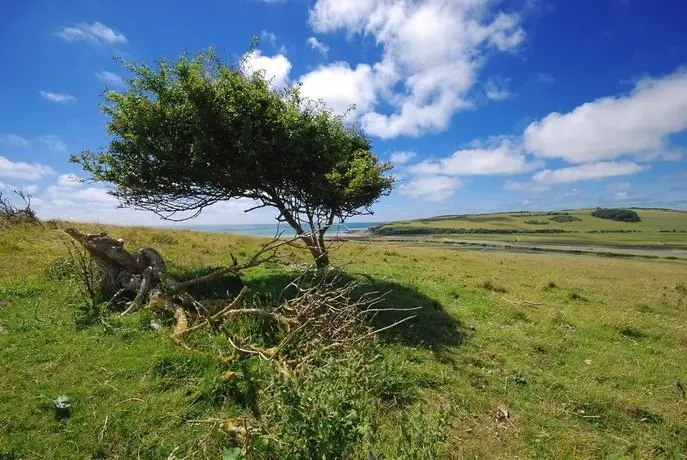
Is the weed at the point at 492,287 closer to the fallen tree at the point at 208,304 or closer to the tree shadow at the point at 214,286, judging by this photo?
the fallen tree at the point at 208,304

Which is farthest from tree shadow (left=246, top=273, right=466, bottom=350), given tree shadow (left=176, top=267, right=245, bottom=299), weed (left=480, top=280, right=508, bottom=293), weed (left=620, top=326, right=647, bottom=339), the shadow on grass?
weed (left=620, top=326, right=647, bottom=339)

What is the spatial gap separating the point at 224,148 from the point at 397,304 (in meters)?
8.76

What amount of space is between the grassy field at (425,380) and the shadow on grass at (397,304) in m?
0.08

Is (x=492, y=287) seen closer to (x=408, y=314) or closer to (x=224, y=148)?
(x=408, y=314)

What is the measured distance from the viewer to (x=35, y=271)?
13.2m

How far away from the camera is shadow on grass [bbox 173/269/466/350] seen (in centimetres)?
1234

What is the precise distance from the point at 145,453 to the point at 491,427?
21.3 feet

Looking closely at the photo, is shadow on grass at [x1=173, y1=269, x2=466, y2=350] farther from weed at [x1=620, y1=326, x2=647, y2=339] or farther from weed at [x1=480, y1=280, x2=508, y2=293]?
weed at [x1=620, y1=326, x2=647, y2=339]

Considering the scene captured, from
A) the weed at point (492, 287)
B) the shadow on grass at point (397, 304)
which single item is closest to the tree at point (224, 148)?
the shadow on grass at point (397, 304)

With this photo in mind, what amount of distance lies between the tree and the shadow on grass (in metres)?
2.49

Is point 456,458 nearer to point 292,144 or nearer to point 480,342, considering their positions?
point 480,342

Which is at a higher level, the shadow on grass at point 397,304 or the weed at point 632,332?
the shadow on grass at point 397,304

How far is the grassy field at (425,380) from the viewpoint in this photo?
6336 millimetres

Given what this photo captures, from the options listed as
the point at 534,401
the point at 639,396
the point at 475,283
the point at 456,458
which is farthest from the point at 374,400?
the point at 475,283
